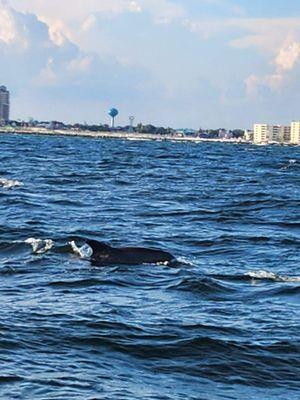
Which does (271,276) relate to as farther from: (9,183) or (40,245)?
(9,183)

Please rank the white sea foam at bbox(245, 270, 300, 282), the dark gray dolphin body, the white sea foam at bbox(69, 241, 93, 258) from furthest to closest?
the white sea foam at bbox(69, 241, 93, 258) → the dark gray dolphin body → the white sea foam at bbox(245, 270, 300, 282)

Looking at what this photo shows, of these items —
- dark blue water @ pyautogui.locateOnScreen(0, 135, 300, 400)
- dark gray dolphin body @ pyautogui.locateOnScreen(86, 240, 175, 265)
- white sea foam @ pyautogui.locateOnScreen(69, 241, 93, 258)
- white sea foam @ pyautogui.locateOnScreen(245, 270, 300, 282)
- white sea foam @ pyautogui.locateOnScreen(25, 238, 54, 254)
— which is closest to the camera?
dark blue water @ pyautogui.locateOnScreen(0, 135, 300, 400)

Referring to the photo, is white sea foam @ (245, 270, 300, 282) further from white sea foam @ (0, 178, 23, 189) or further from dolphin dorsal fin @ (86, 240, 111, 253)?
white sea foam @ (0, 178, 23, 189)

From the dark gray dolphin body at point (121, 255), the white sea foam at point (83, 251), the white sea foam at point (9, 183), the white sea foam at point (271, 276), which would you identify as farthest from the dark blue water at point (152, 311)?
the white sea foam at point (9, 183)

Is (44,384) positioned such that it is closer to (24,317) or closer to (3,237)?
(24,317)

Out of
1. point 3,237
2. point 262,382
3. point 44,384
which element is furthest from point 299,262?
point 44,384

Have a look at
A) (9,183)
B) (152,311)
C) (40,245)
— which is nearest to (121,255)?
(40,245)

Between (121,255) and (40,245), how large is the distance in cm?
317

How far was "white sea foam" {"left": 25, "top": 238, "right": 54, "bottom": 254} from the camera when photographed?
70.2ft

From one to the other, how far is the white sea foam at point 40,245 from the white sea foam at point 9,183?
18913 mm

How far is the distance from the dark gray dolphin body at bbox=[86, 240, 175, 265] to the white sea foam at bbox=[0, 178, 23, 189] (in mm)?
22396

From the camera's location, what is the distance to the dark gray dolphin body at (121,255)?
63.4ft

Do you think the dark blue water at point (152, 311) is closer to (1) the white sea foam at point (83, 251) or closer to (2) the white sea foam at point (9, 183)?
(1) the white sea foam at point (83, 251)

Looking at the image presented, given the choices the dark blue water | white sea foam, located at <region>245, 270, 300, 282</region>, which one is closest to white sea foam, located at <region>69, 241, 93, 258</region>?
the dark blue water
